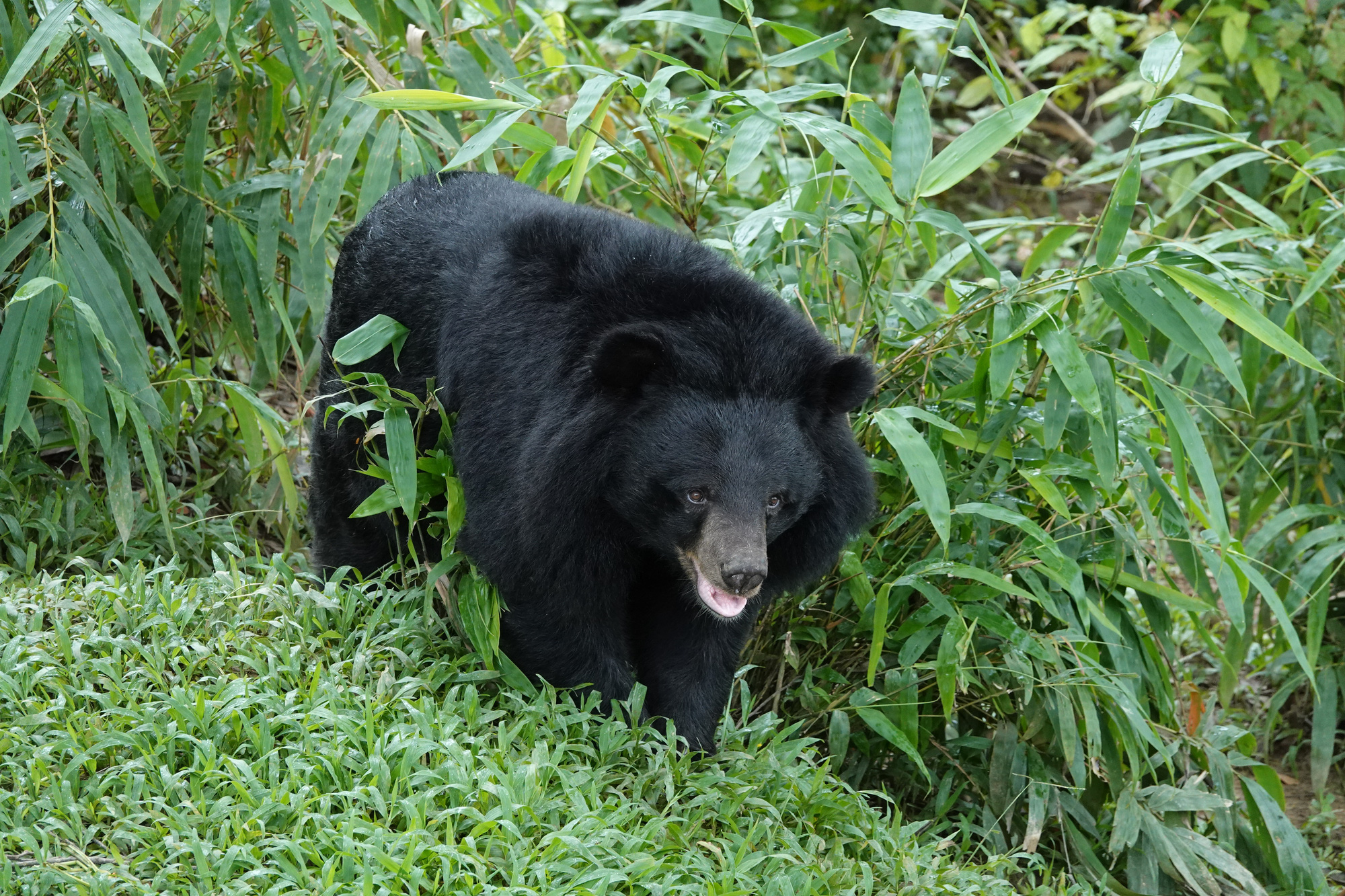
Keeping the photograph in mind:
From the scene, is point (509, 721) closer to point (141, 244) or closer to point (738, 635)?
point (738, 635)

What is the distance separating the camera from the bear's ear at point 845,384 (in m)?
3.13

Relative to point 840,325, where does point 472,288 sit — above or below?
above

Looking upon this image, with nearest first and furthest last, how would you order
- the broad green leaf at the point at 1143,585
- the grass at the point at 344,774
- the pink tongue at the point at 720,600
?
the grass at the point at 344,774
the pink tongue at the point at 720,600
the broad green leaf at the point at 1143,585

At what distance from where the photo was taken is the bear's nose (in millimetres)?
2947

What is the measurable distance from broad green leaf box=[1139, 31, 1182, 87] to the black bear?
3.57 ft

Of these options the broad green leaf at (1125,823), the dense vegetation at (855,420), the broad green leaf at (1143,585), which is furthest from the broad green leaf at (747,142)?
the broad green leaf at (1125,823)

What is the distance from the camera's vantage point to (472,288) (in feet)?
11.2

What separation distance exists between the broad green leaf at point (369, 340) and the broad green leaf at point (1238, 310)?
1961 mm

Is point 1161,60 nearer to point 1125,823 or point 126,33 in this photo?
point 1125,823

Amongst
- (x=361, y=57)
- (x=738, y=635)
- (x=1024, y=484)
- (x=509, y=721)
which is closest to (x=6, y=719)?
(x=509, y=721)

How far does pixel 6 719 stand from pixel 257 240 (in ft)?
5.78

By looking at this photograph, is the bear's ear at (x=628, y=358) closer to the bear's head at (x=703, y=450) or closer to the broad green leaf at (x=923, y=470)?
the bear's head at (x=703, y=450)

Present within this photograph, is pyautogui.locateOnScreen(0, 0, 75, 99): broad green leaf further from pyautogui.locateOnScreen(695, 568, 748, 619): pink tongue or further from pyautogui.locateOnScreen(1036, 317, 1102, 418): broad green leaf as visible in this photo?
pyautogui.locateOnScreen(1036, 317, 1102, 418): broad green leaf

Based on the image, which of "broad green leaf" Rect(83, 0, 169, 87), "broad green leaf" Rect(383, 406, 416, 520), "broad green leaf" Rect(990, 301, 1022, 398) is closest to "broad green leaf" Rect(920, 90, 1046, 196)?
"broad green leaf" Rect(990, 301, 1022, 398)
